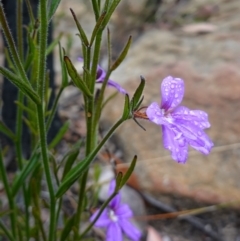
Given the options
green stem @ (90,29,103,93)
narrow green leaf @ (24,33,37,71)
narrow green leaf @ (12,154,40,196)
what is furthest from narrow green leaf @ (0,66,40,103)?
narrow green leaf @ (12,154,40,196)

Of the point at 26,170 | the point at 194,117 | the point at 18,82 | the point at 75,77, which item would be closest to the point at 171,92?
the point at 194,117

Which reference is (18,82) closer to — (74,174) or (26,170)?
(74,174)

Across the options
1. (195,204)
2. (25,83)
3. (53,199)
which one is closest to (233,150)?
(195,204)

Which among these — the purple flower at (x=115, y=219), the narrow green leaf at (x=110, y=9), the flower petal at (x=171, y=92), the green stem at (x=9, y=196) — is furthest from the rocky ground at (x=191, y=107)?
the narrow green leaf at (x=110, y=9)

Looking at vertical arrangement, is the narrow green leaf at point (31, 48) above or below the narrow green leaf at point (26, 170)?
above

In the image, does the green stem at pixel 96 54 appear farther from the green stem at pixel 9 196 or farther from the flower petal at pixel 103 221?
the flower petal at pixel 103 221

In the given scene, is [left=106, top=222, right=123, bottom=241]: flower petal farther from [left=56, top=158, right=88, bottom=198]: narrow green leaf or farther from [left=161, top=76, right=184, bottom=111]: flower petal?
[left=161, top=76, right=184, bottom=111]: flower petal

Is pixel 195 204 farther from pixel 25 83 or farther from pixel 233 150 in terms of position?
pixel 25 83
